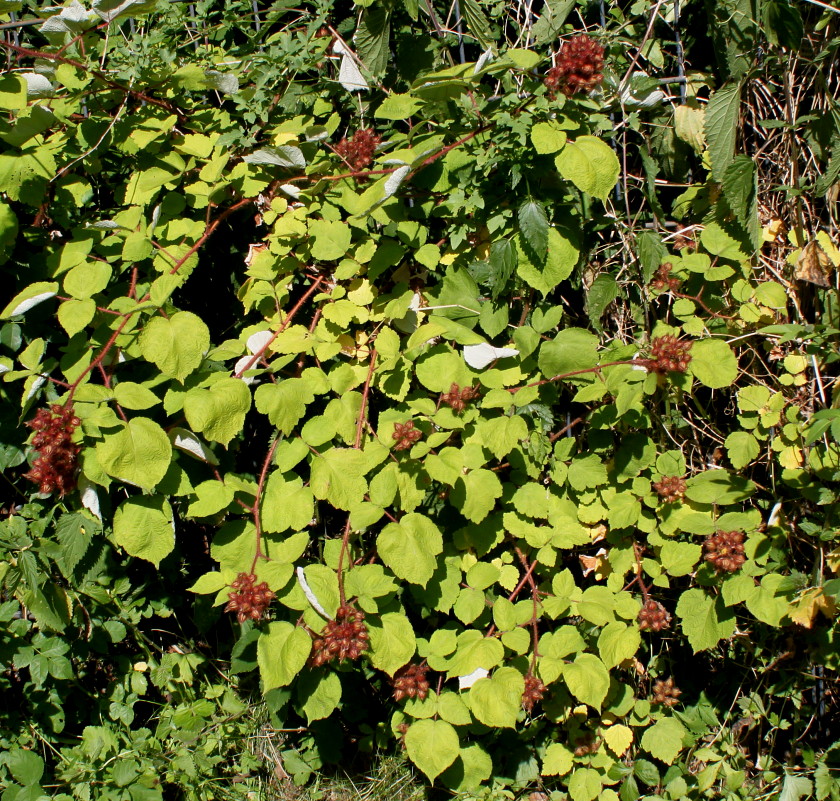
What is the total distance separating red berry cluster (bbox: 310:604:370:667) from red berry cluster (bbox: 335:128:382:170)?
1.25m

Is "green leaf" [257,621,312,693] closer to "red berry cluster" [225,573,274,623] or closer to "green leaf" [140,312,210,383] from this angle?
"red berry cluster" [225,573,274,623]

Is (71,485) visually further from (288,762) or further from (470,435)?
(288,762)

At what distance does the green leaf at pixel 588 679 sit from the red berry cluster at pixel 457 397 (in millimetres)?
838

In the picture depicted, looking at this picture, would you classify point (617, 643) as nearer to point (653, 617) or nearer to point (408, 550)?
point (653, 617)

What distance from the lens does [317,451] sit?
6.73 ft

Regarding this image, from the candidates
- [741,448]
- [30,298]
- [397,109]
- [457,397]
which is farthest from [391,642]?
[397,109]

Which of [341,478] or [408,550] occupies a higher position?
[341,478]

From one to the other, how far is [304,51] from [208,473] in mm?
1289

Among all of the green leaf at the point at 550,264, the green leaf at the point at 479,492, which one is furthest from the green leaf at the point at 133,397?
the green leaf at the point at 550,264

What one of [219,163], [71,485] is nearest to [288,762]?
[71,485]

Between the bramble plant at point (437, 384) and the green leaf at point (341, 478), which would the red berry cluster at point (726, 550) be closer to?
the bramble plant at point (437, 384)

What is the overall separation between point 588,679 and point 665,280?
1232mm

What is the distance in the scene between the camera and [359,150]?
214 cm

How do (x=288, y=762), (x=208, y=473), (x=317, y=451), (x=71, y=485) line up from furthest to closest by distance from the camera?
(x=288, y=762) → (x=208, y=473) → (x=317, y=451) → (x=71, y=485)
